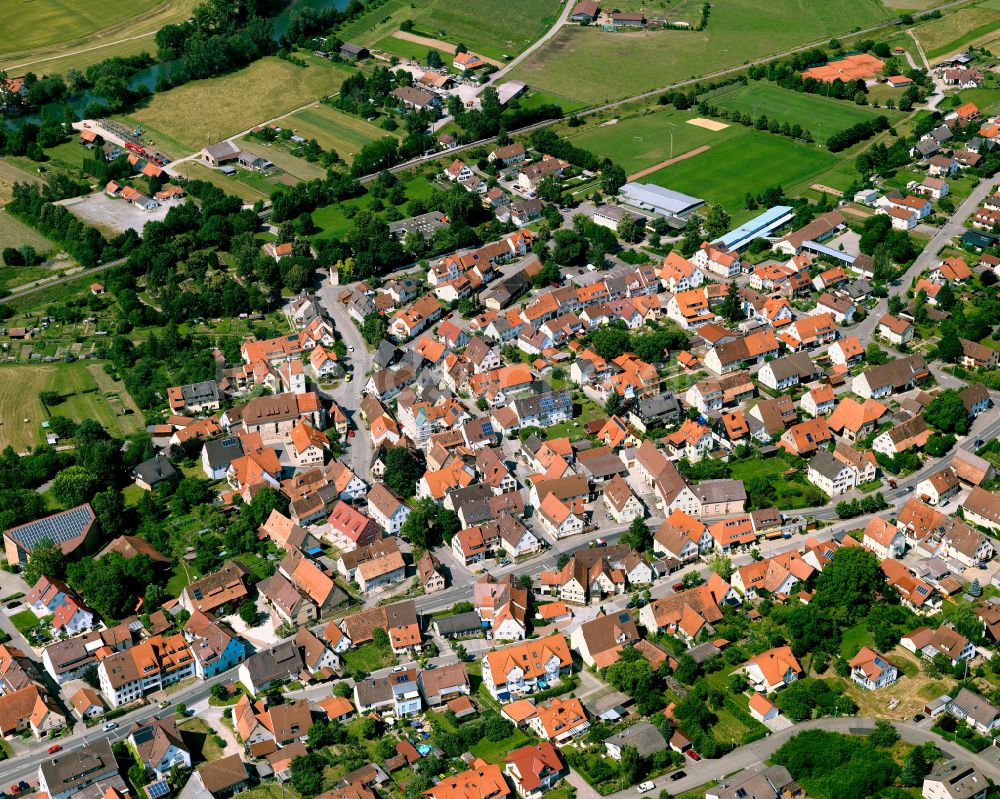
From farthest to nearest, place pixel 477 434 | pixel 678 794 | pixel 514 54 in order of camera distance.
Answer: pixel 514 54
pixel 477 434
pixel 678 794

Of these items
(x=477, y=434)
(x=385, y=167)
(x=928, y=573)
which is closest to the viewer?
(x=928, y=573)

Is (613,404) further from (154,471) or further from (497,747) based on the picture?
(154,471)

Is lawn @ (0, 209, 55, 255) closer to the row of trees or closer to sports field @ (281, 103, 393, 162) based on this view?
sports field @ (281, 103, 393, 162)

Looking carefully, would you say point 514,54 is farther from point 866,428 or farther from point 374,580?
point 374,580

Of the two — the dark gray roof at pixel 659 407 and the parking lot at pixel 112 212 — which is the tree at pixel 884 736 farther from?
the parking lot at pixel 112 212

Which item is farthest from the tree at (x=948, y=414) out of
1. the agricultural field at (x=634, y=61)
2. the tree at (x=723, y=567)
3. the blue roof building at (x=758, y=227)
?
the agricultural field at (x=634, y=61)

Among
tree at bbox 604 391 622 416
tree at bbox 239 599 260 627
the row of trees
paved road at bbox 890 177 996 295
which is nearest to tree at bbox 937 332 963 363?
paved road at bbox 890 177 996 295

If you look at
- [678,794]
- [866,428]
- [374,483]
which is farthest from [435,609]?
[866,428]
